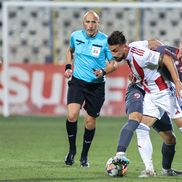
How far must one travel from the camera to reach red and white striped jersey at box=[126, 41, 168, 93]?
37.5 feet

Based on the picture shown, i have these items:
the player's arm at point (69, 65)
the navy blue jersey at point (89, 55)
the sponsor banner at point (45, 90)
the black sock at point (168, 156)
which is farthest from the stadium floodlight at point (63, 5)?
the black sock at point (168, 156)

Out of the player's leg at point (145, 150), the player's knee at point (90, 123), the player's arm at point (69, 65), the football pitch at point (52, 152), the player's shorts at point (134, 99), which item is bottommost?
the football pitch at point (52, 152)

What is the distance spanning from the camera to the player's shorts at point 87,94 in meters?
13.6

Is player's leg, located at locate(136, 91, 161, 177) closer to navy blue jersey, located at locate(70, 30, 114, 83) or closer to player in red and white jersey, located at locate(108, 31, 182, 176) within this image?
player in red and white jersey, located at locate(108, 31, 182, 176)

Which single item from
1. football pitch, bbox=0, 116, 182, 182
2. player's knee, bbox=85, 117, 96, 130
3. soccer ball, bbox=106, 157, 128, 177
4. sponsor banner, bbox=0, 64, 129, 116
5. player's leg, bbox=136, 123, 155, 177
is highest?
player's leg, bbox=136, 123, 155, 177

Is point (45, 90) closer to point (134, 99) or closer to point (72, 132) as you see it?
point (72, 132)

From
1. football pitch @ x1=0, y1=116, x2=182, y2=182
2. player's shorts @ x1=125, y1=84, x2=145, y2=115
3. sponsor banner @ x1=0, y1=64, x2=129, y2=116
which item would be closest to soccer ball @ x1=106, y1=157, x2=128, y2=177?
football pitch @ x1=0, y1=116, x2=182, y2=182

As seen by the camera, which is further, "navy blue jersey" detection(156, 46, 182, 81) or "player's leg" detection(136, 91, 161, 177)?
"navy blue jersey" detection(156, 46, 182, 81)

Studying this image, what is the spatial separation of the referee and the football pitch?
56 cm

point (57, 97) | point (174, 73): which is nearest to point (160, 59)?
point (174, 73)

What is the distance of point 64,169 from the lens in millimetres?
12477

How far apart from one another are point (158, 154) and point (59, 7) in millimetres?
11967

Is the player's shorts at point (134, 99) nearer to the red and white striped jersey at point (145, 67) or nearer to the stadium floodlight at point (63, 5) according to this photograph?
Result: the red and white striped jersey at point (145, 67)

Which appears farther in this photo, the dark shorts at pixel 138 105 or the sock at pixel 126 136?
the dark shorts at pixel 138 105
